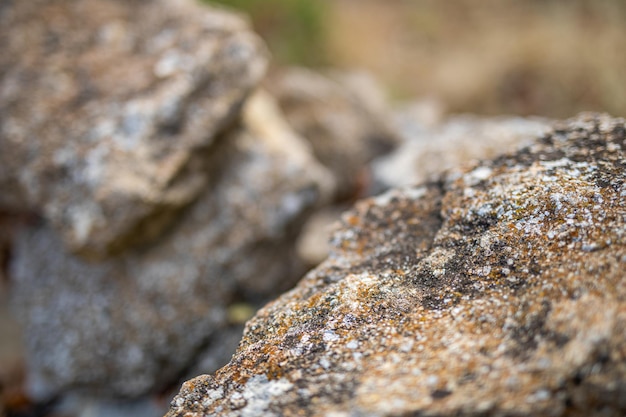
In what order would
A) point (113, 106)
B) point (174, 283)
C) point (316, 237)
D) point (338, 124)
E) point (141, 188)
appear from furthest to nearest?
point (338, 124) < point (316, 237) < point (174, 283) < point (113, 106) < point (141, 188)

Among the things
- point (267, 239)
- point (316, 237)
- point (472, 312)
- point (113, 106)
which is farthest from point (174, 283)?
point (472, 312)

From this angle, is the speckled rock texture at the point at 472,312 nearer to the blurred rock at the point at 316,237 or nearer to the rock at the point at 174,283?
the rock at the point at 174,283

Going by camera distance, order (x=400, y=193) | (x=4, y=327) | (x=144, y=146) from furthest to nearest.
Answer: (x=4, y=327), (x=144, y=146), (x=400, y=193)

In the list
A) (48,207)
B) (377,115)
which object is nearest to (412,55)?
(377,115)

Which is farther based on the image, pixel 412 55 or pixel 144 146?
pixel 412 55

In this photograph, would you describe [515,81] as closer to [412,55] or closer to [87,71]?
[412,55]

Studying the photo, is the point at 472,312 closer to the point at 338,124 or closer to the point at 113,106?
the point at 113,106
